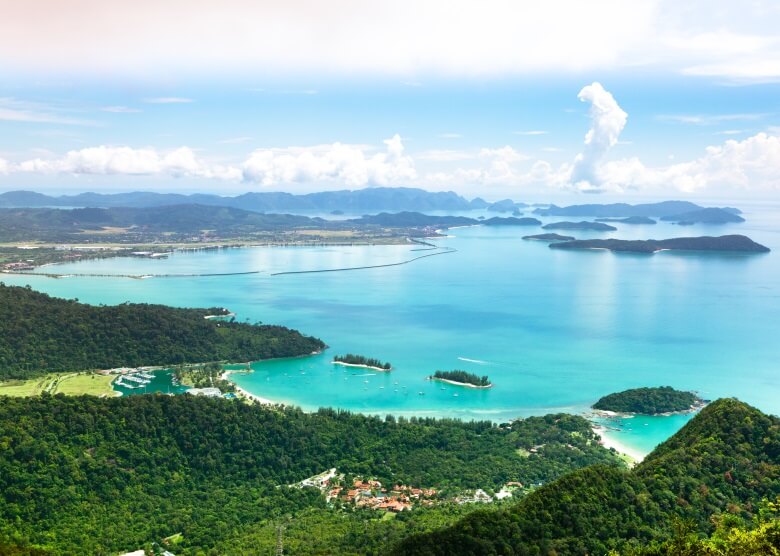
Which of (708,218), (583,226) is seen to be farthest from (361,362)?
(708,218)

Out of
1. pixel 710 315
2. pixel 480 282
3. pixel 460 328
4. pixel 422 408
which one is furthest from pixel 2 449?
pixel 480 282

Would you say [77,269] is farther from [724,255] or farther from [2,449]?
[724,255]

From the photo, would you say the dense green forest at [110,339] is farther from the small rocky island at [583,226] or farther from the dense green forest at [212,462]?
the small rocky island at [583,226]

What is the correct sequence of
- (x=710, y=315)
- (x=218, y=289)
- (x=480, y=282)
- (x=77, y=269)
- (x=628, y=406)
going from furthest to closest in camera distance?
1. (x=77, y=269)
2. (x=480, y=282)
3. (x=218, y=289)
4. (x=710, y=315)
5. (x=628, y=406)

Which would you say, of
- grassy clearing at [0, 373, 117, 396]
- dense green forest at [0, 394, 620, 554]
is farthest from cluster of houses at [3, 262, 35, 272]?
dense green forest at [0, 394, 620, 554]

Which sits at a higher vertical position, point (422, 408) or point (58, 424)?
point (58, 424)

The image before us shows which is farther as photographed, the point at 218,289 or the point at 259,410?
the point at 218,289

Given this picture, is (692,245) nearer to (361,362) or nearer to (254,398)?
(361,362)

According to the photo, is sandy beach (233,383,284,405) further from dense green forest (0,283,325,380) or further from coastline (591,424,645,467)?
coastline (591,424,645,467)

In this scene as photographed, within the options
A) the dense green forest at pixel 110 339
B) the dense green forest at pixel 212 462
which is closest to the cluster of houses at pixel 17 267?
the dense green forest at pixel 110 339
